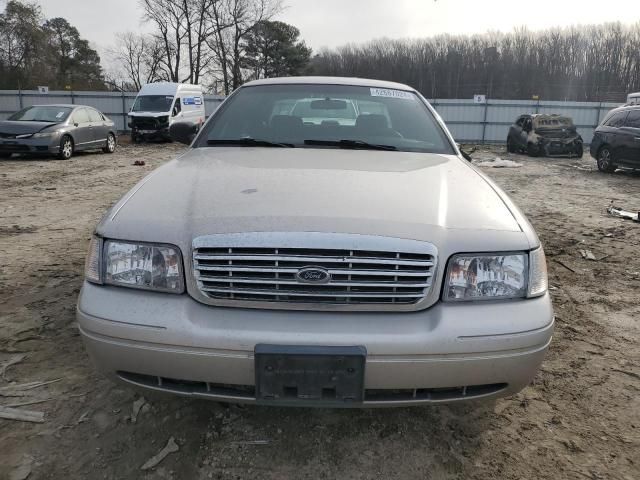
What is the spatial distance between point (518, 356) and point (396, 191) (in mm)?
792

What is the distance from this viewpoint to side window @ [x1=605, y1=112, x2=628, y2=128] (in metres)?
11.5

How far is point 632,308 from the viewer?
11.6 feet

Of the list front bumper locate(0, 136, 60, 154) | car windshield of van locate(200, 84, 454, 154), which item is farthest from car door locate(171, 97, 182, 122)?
car windshield of van locate(200, 84, 454, 154)

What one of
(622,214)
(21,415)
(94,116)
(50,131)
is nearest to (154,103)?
(94,116)

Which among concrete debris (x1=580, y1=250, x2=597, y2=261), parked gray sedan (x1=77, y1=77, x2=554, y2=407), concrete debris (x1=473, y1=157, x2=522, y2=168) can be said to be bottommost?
concrete debris (x1=580, y1=250, x2=597, y2=261)

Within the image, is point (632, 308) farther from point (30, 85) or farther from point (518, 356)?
point (30, 85)

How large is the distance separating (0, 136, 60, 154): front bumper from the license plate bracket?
12.4 metres

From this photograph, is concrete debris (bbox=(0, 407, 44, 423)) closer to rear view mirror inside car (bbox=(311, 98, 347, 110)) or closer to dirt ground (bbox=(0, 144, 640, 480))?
dirt ground (bbox=(0, 144, 640, 480))

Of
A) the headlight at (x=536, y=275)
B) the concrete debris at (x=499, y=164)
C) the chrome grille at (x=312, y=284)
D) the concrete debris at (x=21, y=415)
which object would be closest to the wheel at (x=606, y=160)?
the concrete debris at (x=499, y=164)

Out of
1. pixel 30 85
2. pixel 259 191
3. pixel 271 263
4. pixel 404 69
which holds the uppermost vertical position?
pixel 404 69

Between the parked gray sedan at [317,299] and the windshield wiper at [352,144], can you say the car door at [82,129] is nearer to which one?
the windshield wiper at [352,144]

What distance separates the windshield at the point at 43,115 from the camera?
1235 cm

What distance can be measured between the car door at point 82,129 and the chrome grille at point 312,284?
12957 mm

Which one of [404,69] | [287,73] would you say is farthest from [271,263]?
[404,69]
